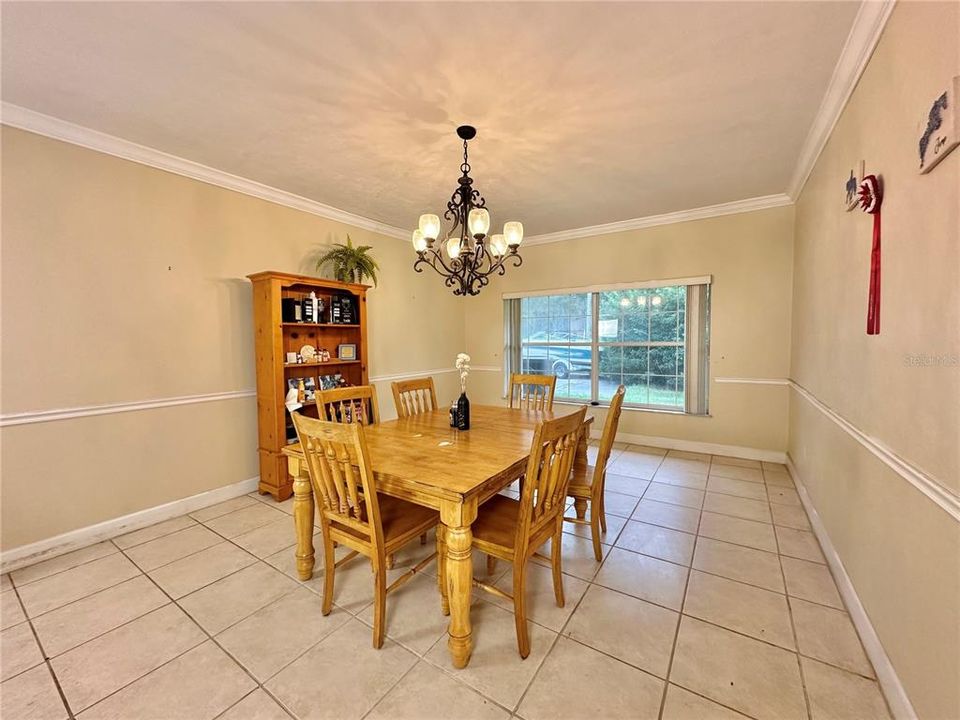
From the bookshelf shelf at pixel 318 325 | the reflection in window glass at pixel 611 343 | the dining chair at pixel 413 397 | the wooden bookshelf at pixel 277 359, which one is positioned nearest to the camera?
the dining chair at pixel 413 397

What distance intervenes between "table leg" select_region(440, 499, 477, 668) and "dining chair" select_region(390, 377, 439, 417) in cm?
141

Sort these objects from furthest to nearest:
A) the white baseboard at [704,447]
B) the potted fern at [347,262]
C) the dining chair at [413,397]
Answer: the white baseboard at [704,447] < the potted fern at [347,262] < the dining chair at [413,397]

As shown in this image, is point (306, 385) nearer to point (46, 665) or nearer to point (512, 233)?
point (46, 665)

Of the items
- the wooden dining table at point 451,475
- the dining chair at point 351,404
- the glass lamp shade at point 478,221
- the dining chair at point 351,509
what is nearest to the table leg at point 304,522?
the wooden dining table at point 451,475

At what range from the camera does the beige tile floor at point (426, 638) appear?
1.41 metres

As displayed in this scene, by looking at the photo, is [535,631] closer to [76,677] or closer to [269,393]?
[76,677]

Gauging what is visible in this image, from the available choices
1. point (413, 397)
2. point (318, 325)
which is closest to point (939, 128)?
point (413, 397)

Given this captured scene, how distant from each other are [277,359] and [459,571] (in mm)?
2388

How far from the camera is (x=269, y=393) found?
3174 mm

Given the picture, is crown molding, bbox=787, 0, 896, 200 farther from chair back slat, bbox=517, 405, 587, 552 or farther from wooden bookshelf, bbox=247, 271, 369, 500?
wooden bookshelf, bbox=247, 271, 369, 500

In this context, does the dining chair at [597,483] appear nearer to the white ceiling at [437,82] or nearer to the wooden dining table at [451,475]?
the wooden dining table at [451,475]

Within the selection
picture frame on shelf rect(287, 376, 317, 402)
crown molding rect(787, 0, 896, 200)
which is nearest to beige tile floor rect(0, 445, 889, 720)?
picture frame on shelf rect(287, 376, 317, 402)

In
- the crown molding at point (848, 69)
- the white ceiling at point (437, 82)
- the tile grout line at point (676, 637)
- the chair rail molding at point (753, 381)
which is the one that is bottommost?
the tile grout line at point (676, 637)

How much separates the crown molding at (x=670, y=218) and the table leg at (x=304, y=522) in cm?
404
